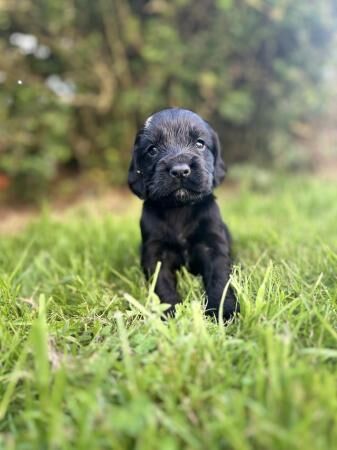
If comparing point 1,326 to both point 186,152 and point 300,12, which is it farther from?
point 300,12

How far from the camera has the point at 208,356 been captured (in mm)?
1670

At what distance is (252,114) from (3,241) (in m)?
4.28

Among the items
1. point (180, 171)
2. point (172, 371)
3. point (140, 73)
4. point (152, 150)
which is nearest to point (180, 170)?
point (180, 171)

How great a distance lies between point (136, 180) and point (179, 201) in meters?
0.36

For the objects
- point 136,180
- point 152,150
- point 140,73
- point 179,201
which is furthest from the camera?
point 140,73

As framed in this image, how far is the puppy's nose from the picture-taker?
2.38m

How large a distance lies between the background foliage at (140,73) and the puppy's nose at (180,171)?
397 centimetres

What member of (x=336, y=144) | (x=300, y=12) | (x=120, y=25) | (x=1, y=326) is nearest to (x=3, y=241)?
(x=1, y=326)

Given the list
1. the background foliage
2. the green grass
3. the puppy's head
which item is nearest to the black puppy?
the puppy's head

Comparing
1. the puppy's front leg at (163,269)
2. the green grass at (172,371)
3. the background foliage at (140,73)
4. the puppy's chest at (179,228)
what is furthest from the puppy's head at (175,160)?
the background foliage at (140,73)

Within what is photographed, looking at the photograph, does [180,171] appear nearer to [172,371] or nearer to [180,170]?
[180,170]

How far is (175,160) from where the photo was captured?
243cm

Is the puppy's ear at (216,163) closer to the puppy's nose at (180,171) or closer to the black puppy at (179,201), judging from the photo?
the black puppy at (179,201)

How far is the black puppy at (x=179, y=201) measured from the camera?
246cm
